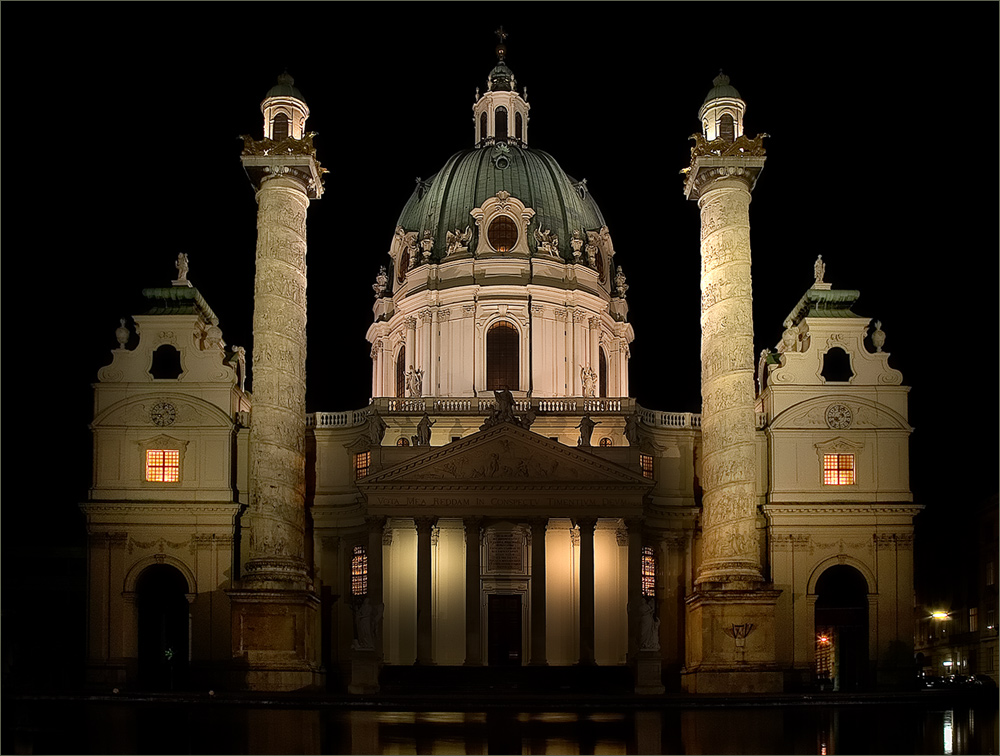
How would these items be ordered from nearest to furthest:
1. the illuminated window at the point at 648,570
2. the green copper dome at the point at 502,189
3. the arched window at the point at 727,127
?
the arched window at the point at 727,127 → the illuminated window at the point at 648,570 → the green copper dome at the point at 502,189

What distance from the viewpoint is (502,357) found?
74688mm

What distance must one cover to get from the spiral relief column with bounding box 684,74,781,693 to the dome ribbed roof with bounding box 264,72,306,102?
1669cm

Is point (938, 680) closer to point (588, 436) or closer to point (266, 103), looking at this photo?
point (588, 436)

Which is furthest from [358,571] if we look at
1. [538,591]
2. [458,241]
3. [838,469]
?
[838,469]

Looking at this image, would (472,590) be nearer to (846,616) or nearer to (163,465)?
(163,465)

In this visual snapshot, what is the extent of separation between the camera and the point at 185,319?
63688 mm

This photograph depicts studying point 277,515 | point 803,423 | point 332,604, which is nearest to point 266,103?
point 277,515

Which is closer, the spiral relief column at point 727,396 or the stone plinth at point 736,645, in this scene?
the stone plinth at point 736,645

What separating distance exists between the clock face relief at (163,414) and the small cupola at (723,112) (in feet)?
87.3

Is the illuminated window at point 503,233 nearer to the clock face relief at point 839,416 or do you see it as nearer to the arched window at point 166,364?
the arched window at point 166,364

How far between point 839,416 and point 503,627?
18455 millimetres

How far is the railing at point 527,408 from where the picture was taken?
66750 millimetres

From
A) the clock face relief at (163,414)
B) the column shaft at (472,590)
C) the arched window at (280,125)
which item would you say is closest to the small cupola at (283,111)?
the arched window at (280,125)

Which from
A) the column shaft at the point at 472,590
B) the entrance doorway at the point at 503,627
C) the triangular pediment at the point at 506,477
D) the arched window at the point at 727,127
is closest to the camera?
the arched window at the point at 727,127
